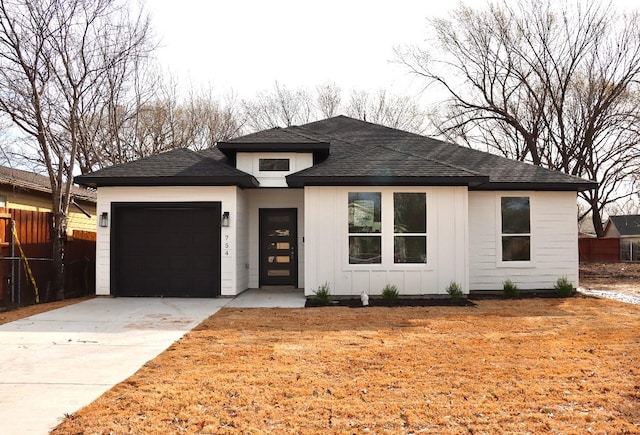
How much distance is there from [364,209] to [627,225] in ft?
112

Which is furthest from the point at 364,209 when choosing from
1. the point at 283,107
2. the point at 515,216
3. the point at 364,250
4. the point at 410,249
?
the point at 283,107

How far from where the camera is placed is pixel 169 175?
35.1 feet

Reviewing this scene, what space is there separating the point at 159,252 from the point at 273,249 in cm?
289

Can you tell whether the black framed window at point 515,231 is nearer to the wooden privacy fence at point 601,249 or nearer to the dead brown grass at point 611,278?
the dead brown grass at point 611,278

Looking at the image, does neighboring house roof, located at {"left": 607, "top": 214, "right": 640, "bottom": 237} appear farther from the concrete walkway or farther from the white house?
the concrete walkway

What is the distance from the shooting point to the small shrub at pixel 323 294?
33.3ft

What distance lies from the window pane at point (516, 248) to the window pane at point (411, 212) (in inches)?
94.0

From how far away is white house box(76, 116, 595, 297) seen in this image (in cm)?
1065

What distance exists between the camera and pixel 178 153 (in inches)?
478

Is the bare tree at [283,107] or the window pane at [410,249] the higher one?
the bare tree at [283,107]

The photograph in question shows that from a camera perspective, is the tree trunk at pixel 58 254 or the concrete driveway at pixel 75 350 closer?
the concrete driveway at pixel 75 350

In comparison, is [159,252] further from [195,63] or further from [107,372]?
[195,63]

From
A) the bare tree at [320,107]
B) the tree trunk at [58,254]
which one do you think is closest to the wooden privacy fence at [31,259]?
the tree trunk at [58,254]

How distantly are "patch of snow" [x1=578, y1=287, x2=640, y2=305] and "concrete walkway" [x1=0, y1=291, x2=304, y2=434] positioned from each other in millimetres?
7206
